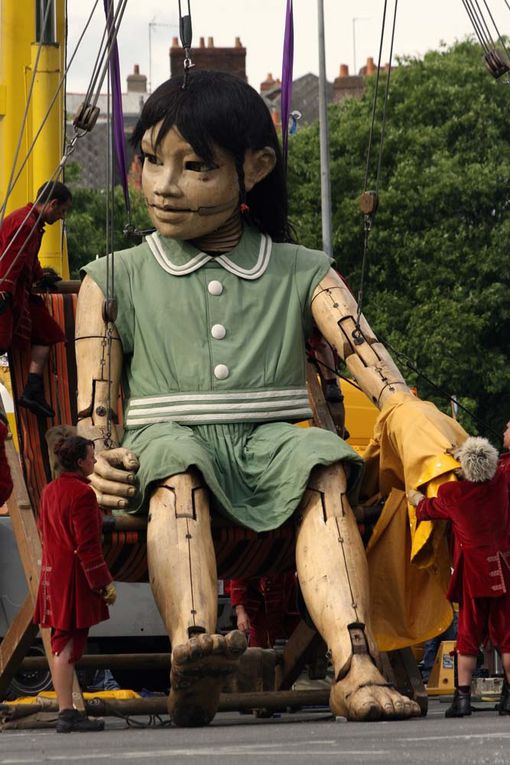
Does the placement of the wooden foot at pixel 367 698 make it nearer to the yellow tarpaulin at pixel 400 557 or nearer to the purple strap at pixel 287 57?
the yellow tarpaulin at pixel 400 557

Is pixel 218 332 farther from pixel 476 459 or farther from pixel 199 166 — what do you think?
pixel 476 459

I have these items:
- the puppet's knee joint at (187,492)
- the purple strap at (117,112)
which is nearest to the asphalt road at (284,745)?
the puppet's knee joint at (187,492)

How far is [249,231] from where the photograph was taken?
8.74 m

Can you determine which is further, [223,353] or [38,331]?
[38,331]

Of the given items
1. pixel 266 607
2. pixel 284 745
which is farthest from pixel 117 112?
pixel 284 745

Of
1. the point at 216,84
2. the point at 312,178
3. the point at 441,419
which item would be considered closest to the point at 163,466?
the point at 441,419

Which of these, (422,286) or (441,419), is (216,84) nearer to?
(441,419)

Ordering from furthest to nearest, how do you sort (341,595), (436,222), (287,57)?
1. (436,222)
2. (287,57)
3. (341,595)

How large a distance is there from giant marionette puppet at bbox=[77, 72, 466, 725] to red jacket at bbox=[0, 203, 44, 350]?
1.68 ft

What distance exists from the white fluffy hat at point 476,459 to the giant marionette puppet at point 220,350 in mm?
278

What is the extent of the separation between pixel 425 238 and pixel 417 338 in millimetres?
1974

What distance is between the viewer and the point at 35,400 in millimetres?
8938

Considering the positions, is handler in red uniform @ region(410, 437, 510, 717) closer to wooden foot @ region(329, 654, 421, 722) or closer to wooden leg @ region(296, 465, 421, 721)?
wooden leg @ region(296, 465, 421, 721)

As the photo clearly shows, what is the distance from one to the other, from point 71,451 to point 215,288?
0.96 m
